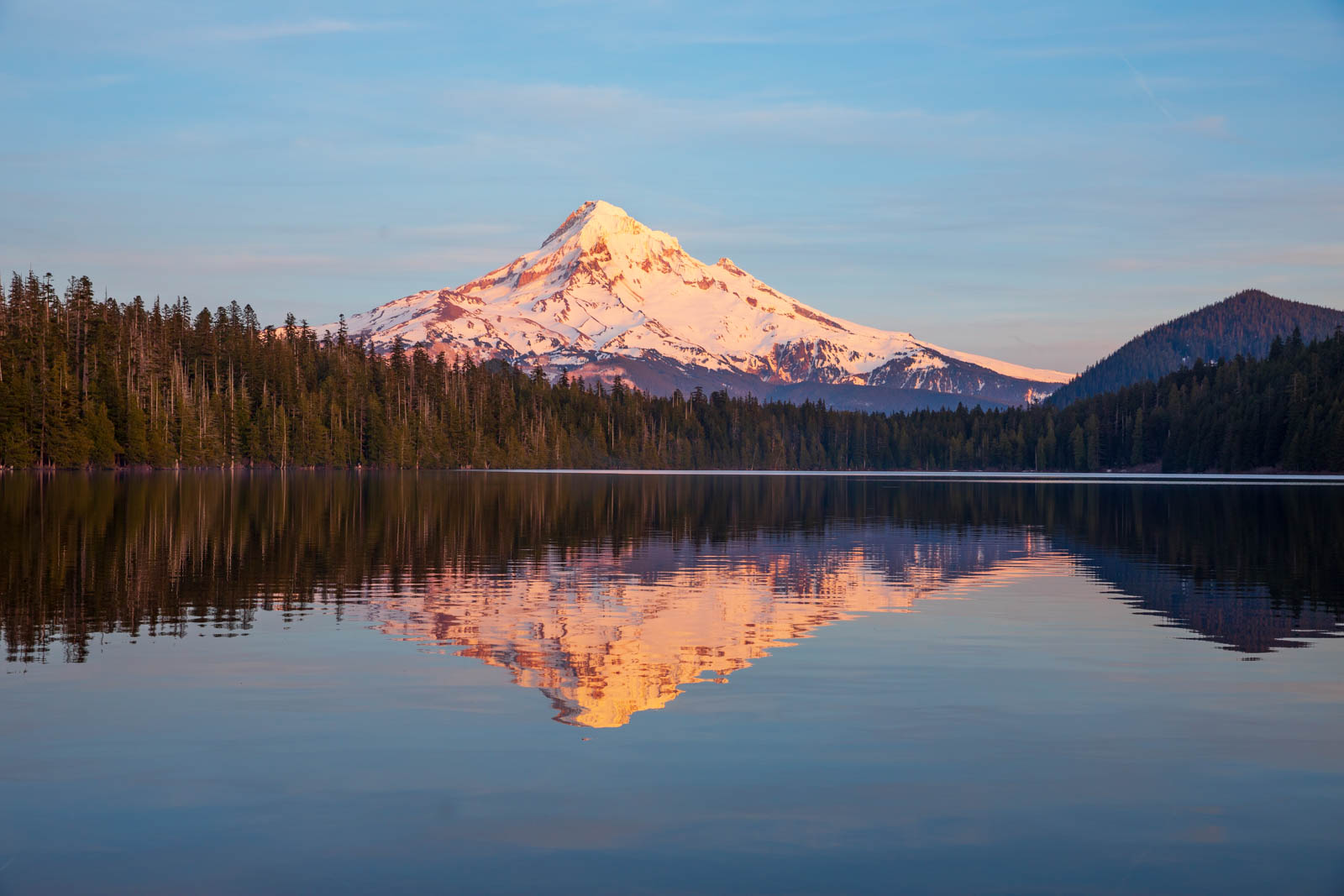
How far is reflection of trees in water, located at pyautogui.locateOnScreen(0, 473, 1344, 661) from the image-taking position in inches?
1244

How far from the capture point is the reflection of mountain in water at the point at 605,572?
2661cm

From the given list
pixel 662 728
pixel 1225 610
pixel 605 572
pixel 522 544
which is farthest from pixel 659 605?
pixel 522 544

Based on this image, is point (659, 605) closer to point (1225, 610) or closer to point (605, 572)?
point (605, 572)

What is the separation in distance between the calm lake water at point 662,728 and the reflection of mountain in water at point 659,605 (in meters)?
0.17

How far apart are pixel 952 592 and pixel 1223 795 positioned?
21749 millimetres

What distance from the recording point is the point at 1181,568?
146 feet

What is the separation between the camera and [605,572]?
41.6m

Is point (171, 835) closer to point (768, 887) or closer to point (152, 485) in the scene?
point (768, 887)

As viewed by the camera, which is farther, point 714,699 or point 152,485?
point 152,485

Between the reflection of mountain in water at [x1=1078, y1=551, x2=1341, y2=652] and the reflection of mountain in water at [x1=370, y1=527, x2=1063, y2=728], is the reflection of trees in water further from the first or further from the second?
the reflection of mountain in water at [x1=370, y1=527, x2=1063, y2=728]

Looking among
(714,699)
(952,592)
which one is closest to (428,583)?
(952,592)

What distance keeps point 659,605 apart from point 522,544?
21412mm

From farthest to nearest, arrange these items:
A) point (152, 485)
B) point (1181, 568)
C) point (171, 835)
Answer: point (152, 485)
point (1181, 568)
point (171, 835)

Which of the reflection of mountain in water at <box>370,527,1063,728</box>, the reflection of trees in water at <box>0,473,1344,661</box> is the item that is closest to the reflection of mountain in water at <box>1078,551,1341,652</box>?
the reflection of trees in water at <box>0,473,1344,661</box>
